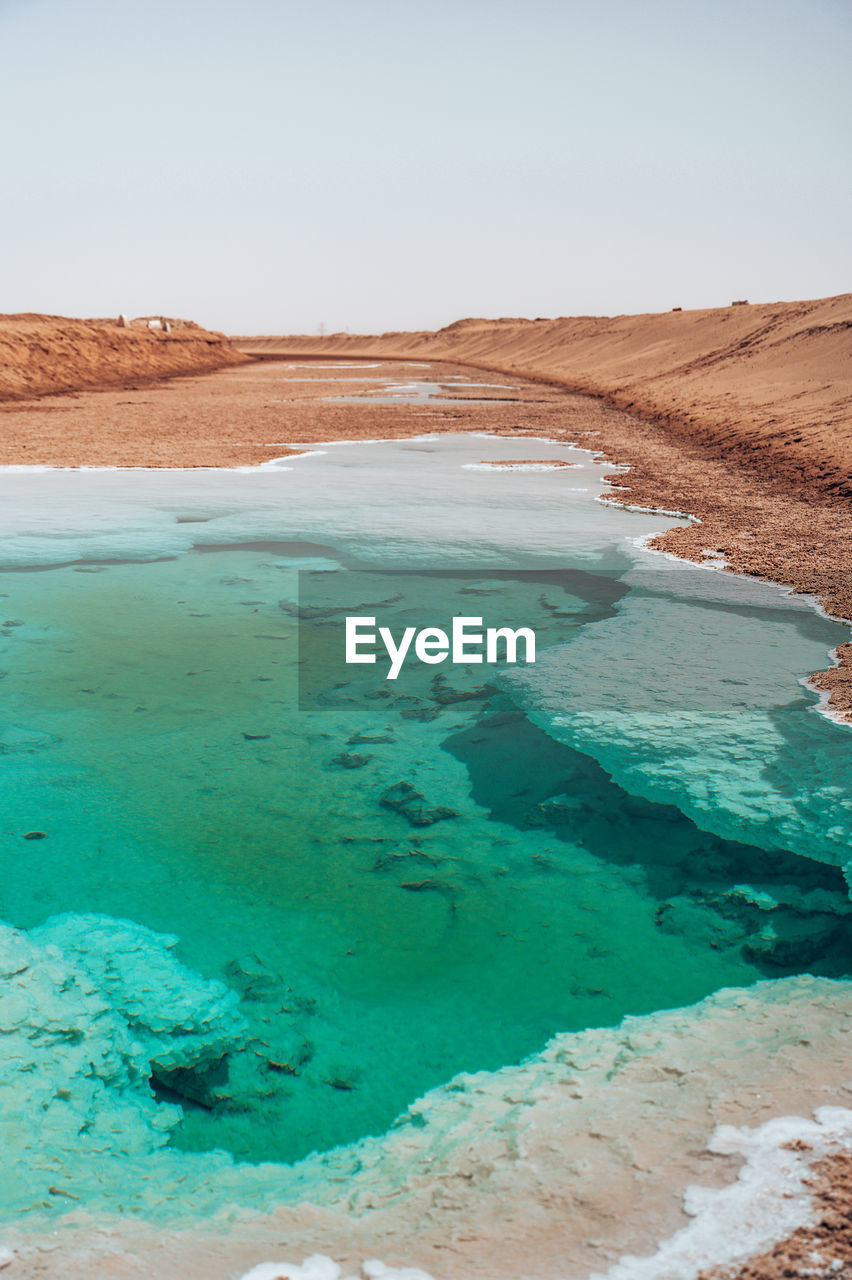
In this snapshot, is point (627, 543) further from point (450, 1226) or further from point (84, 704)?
point (450, 1226)

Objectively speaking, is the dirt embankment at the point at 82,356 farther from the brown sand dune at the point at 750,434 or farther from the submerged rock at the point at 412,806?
the submerged rock at the point at 412,806

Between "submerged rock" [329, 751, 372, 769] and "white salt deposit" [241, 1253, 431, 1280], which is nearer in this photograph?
"white salt deposit" [241, 1253, 431, 1280]

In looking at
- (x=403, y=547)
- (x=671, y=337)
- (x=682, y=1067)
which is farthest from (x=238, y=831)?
(x=671, y=337)

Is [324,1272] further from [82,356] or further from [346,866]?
[82,356]

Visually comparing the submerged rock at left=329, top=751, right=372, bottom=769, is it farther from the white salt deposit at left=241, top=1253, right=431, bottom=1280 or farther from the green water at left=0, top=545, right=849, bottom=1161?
the white salt deposit at left=241, top=1253, right=431, bottom=1280

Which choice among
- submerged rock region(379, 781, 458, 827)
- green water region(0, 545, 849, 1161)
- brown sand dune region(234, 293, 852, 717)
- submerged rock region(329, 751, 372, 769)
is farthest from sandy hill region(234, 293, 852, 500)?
submerged rock region(379, 781, 458, 827)

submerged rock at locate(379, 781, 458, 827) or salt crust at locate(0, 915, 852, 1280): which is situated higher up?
submerged rock at locate(379, 781, 458, 827)
